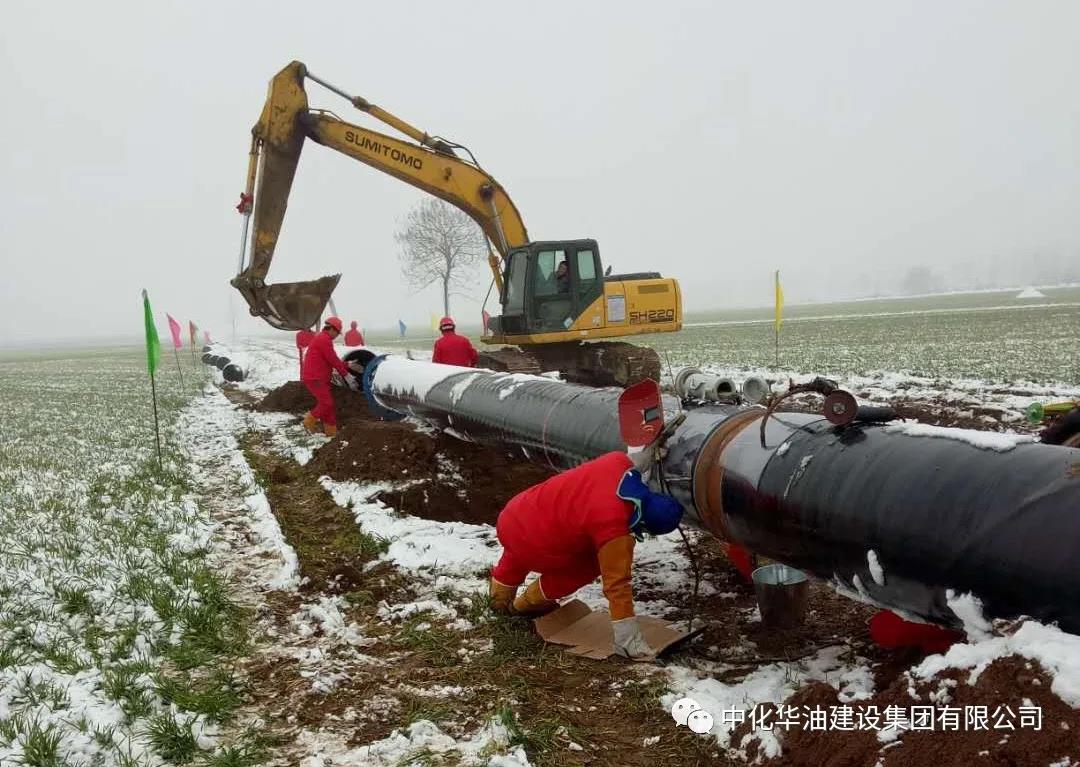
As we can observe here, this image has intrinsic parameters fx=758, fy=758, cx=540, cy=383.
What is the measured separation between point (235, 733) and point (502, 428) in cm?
366

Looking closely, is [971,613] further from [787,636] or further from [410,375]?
[410,375]

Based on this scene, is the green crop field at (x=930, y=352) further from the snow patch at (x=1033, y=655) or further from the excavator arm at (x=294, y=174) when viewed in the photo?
the snow patch at (x=1033, y=655)

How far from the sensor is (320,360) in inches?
394

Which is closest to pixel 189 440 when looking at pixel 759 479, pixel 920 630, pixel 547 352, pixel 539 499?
pixel 547 352

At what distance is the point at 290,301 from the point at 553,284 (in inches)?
164

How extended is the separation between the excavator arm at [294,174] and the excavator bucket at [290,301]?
15 millimetres

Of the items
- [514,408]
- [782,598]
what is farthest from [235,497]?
[782,598]

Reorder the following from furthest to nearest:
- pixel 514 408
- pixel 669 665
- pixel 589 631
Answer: pixel 514 408 → pixel 589 631 → pixel 669 665

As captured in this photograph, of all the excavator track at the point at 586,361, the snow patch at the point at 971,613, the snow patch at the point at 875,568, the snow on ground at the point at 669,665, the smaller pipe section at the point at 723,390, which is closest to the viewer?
the snow on ground at the point at 669,665

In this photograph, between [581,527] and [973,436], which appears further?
[581,527]

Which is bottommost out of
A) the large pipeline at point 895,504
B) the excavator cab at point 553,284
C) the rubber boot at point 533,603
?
the rubber boot at point 533,603

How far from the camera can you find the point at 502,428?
6.57m

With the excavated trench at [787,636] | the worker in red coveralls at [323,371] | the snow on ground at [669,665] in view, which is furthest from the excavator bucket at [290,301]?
the snow on ground at [669,665]

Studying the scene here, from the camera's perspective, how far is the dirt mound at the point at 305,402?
11.2 meters
